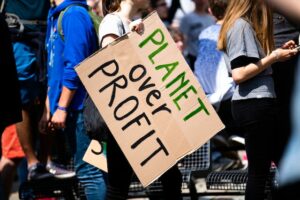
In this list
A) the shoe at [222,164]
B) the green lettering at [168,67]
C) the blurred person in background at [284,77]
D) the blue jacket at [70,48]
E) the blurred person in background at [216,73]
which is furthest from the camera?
the shoe at [222,164]

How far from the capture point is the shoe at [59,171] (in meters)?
6.87

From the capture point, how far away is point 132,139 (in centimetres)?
503

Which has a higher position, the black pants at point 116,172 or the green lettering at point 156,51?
the green lettering at point 156,51

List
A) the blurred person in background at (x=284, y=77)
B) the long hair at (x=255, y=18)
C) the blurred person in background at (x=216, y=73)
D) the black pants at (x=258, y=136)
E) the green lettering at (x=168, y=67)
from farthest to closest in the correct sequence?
the blurred person in background at (x=216, y=73)
the long hair at (x=255, y=18)
the black pants at (x=258, y=136)
the green lettering at (x=168, y=67)
the blurred person in background at (x=284, y=77)

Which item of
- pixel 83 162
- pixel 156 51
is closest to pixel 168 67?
pixel 156 51

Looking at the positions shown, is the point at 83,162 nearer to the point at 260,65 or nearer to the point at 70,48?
the point at 70,48

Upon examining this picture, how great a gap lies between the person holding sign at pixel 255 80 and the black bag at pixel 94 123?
82 cm

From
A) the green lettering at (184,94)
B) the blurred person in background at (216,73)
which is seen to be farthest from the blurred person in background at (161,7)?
the green lettering at (184,94)

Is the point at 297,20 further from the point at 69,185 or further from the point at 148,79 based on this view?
the point at 69,185

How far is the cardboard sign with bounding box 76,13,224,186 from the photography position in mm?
5027

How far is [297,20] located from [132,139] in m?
2.33

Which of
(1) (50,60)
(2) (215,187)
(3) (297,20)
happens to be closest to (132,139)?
(1) (50,60)

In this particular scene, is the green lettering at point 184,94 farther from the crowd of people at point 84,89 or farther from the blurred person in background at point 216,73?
the blurred person in background at point 216,73

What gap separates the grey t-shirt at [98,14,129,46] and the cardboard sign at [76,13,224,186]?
154mm
